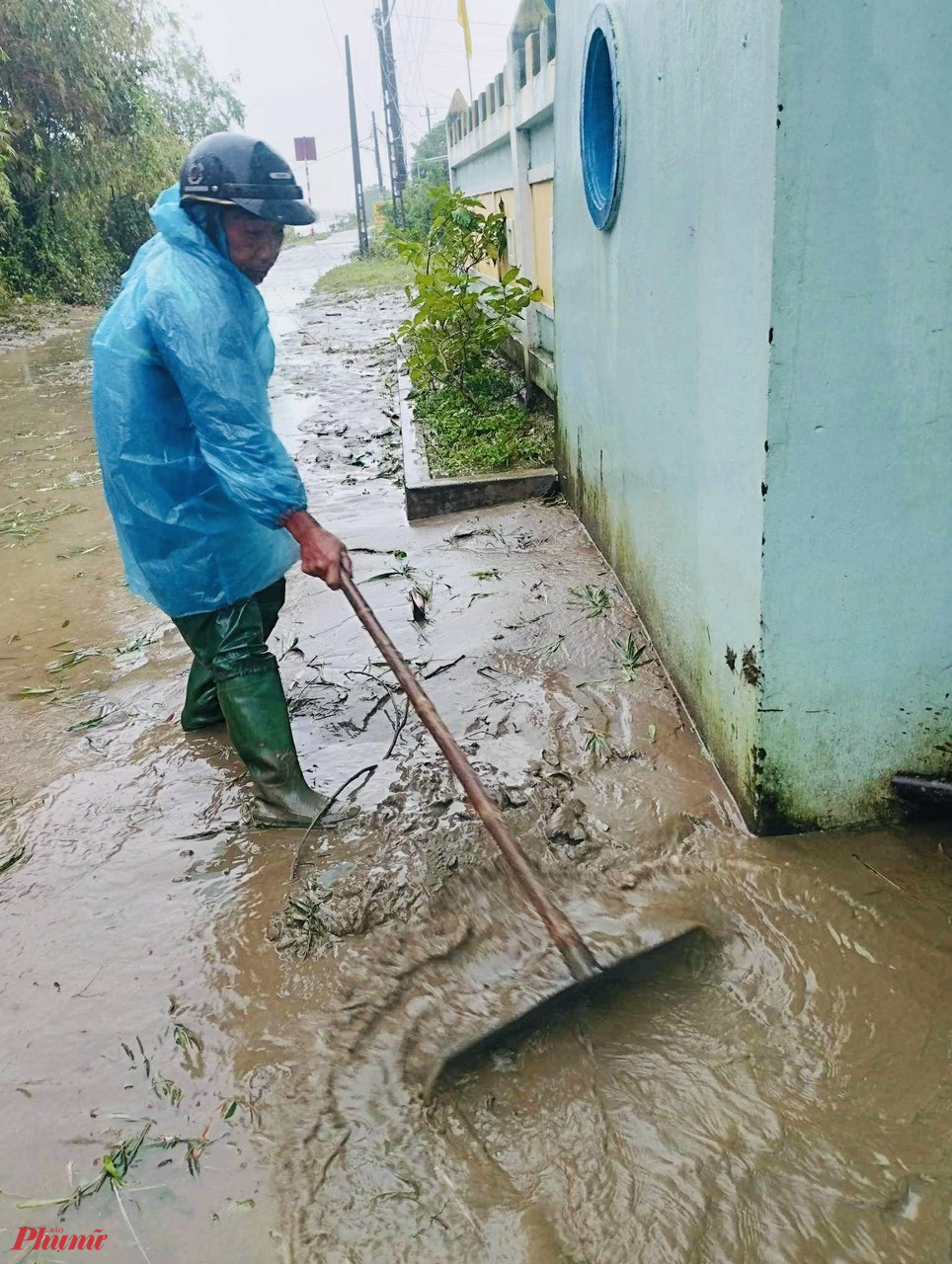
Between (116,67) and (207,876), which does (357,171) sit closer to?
(116,67)

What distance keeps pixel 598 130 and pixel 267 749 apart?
3085 millimetres

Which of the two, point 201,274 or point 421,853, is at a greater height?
point 201,274

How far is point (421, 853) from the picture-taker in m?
2.89

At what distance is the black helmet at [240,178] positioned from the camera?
9.05ft

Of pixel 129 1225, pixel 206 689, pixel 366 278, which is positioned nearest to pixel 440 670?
pixel 206 689

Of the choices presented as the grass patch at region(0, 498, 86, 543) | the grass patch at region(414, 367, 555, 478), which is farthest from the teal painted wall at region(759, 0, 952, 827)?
the grass patch at region(0, 498, 86, 543)

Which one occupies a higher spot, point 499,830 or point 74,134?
point 74,134

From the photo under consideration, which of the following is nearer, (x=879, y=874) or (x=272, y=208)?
(x=879, y=874)

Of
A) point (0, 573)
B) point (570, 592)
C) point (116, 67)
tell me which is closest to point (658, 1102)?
point (570, 592)

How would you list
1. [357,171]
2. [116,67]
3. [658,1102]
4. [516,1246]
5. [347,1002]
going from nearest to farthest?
[516,1246], [658,1102], [347,1002], [116,67], [357,171]

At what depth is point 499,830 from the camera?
2453 mm

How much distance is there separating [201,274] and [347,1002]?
81.0 inches

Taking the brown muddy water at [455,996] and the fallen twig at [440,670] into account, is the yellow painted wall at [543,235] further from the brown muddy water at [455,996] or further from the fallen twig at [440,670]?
the brown muddy water at [455,996]

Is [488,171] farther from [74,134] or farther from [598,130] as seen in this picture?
[74,134]
